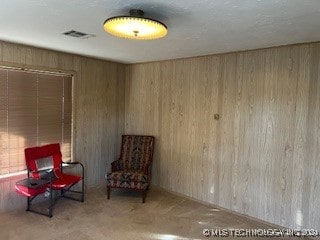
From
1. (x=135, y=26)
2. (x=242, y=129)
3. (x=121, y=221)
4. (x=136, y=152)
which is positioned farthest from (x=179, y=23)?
(x=136, y=152)

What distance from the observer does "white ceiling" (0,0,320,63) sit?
1897 mm

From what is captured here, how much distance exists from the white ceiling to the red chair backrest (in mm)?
1379

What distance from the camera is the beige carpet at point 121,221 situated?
2.85m

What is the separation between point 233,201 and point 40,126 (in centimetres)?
288

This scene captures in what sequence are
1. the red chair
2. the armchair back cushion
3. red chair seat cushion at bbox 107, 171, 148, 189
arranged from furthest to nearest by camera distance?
1. the armchair back cushion
2. red chair seat cushion at bbox 107, 171, 148, 189
3. the red chair

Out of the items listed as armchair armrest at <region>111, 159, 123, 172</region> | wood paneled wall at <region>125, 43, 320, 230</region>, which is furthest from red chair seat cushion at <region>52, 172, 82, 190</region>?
wood paneled wall at <region>125, 43, 320, 230</region>

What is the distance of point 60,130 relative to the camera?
12.9 feet

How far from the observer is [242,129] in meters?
3.38

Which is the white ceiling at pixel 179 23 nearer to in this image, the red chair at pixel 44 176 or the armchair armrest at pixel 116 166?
the red chair at pixel 44 176

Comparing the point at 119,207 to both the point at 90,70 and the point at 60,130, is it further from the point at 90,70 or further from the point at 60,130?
the point at 90,70

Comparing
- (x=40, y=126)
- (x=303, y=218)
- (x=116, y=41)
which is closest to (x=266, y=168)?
(x=303, y=218)

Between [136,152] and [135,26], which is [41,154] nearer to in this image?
[136,152]

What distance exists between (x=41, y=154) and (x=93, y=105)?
116 centimetres

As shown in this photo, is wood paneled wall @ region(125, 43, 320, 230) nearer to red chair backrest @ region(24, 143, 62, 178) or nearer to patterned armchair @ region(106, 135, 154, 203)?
patterned armchair @ region(106, 135, 154, 203)
